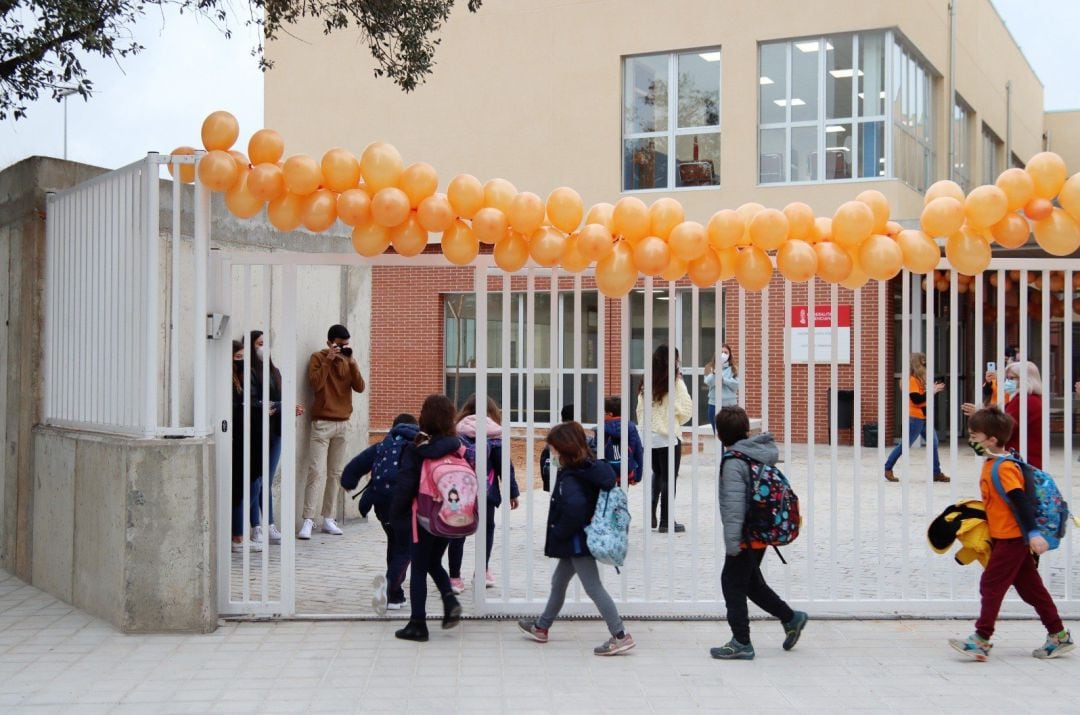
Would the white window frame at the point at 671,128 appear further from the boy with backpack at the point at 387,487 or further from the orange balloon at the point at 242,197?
the orange balloon at the point at 242,197

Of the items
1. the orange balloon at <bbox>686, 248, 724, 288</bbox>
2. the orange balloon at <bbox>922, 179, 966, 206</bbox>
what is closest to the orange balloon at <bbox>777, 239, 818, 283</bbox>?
the orange balloon at <bbox>686, 248, 724, 288</bbox>

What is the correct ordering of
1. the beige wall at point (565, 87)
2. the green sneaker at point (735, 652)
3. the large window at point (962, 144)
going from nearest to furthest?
the green sneaker at point (735, 652)
the beige wall at point (565, 87)
the large window at point (962, 144)

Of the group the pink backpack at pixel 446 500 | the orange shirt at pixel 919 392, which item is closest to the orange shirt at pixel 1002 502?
the pink backpack at pixel 446 500

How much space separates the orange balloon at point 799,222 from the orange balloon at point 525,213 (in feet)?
4.81

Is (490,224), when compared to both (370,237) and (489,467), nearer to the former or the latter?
(370,237)

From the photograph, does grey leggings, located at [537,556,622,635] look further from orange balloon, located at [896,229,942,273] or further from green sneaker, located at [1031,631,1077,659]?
orange balloon, located at [896,229,942,273]

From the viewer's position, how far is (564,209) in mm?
6902

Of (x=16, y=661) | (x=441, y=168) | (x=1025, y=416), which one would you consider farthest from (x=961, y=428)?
(x=16, y=661)

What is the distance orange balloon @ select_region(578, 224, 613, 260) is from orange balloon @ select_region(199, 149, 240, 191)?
206 centimetres

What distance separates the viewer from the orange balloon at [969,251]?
276 inches

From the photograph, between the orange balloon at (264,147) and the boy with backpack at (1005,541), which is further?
the orange balloon at (264,147)

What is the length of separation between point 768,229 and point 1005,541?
2.15m

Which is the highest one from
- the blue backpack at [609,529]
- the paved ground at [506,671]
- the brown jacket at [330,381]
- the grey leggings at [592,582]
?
the brown jacket at [330,381]

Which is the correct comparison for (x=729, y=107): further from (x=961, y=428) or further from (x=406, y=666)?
(x=406, y=666)
